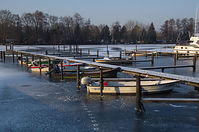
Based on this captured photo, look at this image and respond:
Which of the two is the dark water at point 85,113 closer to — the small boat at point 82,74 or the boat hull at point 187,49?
the small boat at point 82,74

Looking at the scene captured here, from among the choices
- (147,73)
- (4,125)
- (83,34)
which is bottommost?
(4,125)

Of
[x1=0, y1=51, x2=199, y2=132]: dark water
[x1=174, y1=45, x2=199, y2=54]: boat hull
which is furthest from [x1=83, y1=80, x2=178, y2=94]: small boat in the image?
[x1=174, y1=45, x2=199, y2=54]: boat hull

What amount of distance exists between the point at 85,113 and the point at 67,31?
95.5m

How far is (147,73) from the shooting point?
13820 millimetres

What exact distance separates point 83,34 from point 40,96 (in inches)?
3545

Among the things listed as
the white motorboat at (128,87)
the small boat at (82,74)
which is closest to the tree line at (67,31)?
the small boat at (82,74)

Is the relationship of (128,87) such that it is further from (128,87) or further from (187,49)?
(187,49)

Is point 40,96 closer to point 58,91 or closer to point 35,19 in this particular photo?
point 58,91

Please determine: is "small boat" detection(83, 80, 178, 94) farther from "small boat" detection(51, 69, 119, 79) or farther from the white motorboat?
"small boat" detection(51, 69, 119, 79)

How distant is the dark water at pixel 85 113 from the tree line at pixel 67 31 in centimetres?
6804

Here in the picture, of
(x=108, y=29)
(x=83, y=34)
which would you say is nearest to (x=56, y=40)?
(x=83, y=34)

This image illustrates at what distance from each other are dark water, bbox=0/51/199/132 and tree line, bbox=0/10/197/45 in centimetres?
6804

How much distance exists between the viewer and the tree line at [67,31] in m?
93.3

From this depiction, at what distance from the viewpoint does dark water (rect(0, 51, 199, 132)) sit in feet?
38.6
